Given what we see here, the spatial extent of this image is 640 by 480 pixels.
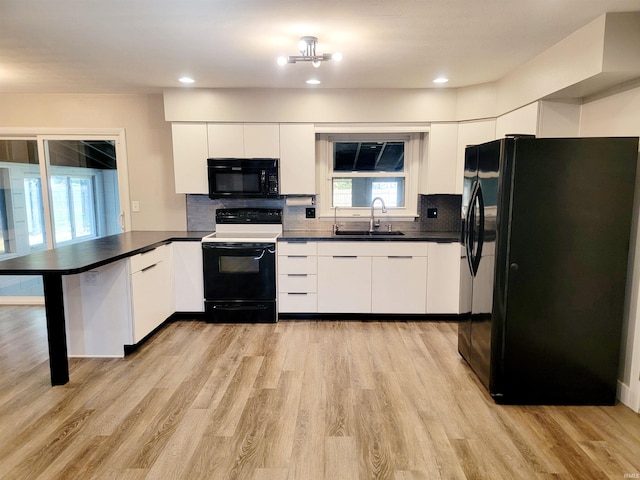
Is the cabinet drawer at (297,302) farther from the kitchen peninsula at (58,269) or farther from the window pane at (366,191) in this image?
the kitchen peninsula at (58,269)

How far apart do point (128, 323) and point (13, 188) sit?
2.61 metres

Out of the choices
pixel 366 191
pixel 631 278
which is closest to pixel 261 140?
pixel 366 191

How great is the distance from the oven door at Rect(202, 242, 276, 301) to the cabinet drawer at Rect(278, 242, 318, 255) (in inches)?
3.8

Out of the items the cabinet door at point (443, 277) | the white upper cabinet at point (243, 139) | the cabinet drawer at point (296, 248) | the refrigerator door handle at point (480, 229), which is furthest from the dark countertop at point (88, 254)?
the refrigerator door handle at point (480, 229)

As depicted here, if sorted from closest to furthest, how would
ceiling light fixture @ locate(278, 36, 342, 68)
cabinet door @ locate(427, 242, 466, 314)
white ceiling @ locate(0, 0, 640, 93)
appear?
white ceiling @ locate(0, 0, 640, 93) → ceiling light fixture @ locate(278, 36, 342, 68) → cabinet door @ locate(427, 242, 466, 314)

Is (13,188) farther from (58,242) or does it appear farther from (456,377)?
(456,377)

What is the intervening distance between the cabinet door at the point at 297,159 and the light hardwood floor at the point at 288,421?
5.45 feet

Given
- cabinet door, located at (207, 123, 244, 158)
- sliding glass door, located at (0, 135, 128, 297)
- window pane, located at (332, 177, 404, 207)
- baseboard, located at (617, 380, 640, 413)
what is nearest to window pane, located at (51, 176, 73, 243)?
sliding glass door, located at (0, 135, 128, 297)

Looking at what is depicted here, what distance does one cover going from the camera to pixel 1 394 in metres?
2.58

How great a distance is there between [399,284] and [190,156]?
2.54m

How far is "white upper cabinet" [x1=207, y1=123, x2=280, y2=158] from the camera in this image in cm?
399

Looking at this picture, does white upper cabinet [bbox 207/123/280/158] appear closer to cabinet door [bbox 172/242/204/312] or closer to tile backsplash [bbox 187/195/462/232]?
tile backsplash [bbox 187/195/462/232]

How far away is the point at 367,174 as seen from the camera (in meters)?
4.43

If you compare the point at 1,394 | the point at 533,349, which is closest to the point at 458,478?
the point at 533,349
